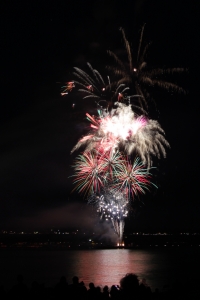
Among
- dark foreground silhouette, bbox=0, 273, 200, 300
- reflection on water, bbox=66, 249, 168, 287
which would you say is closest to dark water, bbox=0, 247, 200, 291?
reflection on water, bbox=66, 249, 168, 287

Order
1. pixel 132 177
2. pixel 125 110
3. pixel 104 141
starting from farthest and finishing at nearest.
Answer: pixel 132 177 → pixel 104 141 → pixel 125 110

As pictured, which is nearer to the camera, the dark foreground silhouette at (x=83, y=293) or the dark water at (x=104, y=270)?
the dark foreground silhouette at (x=83, y=293)

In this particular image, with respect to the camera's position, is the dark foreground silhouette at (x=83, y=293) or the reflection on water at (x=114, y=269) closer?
the dark foreground silhouette at (x=83, y=293)

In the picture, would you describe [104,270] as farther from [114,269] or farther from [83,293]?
[83,293]

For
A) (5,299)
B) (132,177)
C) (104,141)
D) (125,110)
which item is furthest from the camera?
(132,177)

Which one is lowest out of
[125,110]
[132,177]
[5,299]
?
[5,299]

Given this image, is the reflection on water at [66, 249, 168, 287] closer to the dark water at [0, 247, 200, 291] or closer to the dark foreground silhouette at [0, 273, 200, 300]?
the dark water at [0, 247, 200, 291]

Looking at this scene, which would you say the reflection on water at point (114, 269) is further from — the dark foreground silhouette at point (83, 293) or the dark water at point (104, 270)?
the dark foreground silhouette at point (83, 293)

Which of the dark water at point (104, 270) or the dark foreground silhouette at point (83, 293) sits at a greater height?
the dark water at point (104, 270)

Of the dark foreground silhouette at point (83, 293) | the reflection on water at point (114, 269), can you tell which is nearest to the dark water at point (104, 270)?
the reflection on water at point (114, 269)

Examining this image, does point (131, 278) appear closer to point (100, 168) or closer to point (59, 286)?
point (59, 286)

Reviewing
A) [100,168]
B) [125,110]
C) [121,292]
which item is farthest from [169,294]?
[100,168]
